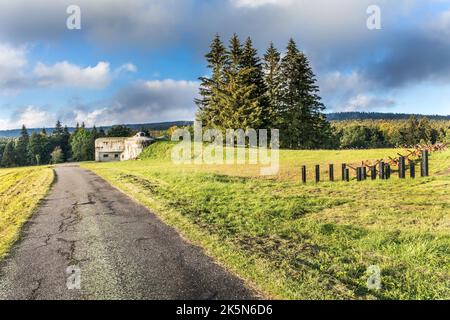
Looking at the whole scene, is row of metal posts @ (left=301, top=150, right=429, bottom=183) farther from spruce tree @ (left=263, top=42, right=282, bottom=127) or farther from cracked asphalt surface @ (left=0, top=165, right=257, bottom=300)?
spruce tree @ (left=263, top=42, right=282, bottom=127)

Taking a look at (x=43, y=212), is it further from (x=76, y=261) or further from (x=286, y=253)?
(x=286, y=253)

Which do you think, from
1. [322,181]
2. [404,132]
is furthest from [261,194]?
[404,132]

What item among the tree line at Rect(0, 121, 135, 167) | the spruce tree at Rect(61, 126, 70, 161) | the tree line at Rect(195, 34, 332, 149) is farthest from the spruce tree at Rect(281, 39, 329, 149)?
the spruce tree at Rect(61, 126, 70, 161)

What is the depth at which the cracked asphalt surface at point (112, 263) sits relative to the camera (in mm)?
6219

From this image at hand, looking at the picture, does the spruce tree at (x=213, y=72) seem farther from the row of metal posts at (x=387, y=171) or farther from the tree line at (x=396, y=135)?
the tree line at (x=396, y=135)

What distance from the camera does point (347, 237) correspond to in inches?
384

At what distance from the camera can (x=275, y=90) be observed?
52094 mm

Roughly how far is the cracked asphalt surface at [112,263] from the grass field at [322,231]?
58cm

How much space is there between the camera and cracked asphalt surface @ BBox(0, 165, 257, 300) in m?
6.22

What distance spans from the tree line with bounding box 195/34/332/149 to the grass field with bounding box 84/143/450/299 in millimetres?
29618

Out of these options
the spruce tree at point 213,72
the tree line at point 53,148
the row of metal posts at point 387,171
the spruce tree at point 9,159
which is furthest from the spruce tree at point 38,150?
the row of metal posts at point 387,171

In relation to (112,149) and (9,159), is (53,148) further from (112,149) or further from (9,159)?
(112,149)
